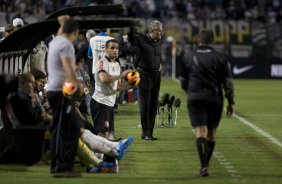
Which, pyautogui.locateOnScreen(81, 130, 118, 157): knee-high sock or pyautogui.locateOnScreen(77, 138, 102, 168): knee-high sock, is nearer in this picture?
pyautogui.locateOnScreen(77, 138, 102, 168): knee-high sock

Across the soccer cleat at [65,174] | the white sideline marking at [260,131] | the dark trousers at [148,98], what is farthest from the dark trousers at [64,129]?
the white sideline marking at [260,131]

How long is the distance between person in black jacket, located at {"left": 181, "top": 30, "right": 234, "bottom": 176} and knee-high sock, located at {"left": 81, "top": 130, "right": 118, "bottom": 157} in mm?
1309

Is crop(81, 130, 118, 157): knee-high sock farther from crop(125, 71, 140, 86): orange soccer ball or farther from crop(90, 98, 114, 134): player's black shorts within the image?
crop(125, 71, 140, 86): orange soccer ball

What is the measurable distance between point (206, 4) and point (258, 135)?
2871cm

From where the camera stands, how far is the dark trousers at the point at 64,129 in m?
12.8

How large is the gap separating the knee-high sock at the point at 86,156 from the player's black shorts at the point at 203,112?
1.53m

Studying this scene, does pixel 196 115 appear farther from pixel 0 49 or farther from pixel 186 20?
pixel 186 20

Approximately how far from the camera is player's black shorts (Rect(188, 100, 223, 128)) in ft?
43.5

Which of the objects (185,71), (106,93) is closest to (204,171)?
(185,71)

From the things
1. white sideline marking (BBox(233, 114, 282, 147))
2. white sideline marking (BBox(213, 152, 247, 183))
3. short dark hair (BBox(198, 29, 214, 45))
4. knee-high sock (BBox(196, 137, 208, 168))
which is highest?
→ short dark hair (BBox(198, 29, 214, 45))

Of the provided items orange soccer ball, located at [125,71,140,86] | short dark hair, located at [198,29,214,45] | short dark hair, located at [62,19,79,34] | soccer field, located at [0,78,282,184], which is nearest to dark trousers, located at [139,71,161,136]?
soccer field, located at [0,78,282,184]

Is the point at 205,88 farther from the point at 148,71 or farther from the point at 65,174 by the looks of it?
the point at 148,71

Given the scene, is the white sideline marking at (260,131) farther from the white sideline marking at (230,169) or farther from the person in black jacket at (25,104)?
the person in black jacket at (25,104)

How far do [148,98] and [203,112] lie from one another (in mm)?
4977
